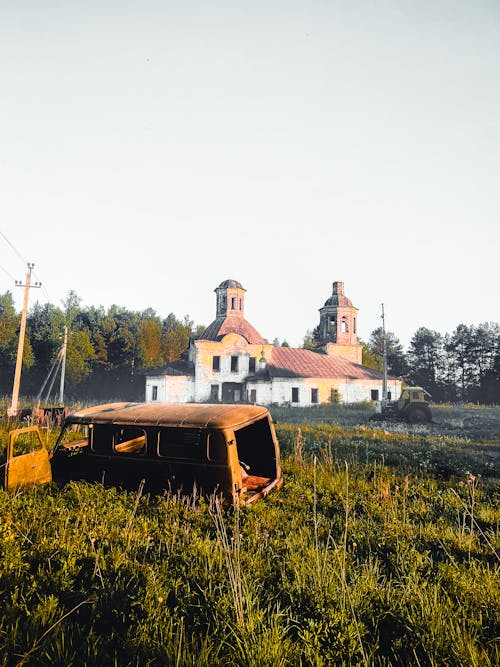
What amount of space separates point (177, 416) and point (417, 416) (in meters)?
21.1

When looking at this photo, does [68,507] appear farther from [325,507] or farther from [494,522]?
[494,522]

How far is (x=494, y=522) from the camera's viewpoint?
554 cm

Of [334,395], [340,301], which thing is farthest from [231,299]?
[334,395]

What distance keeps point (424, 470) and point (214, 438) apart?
6012 mm

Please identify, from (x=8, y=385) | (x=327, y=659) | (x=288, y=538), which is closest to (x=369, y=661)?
(x=327, y=659)

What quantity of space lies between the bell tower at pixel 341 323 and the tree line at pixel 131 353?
14.1 metres

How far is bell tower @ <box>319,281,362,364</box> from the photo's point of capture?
41531mm

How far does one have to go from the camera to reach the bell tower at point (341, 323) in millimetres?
41531

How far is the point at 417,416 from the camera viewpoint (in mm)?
22875

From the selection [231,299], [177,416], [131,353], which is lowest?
[177,416]

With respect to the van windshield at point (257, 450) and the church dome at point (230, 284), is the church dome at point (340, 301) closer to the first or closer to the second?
the church dome at point (230, 284)

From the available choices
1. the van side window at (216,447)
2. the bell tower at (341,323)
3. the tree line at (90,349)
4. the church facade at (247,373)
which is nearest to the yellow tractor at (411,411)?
the church facade at (247,373)

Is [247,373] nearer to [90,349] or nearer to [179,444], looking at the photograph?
[90,349]

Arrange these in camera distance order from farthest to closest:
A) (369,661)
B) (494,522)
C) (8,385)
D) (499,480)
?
(8,385) → (499,480) → (494,522) → (369,661)
